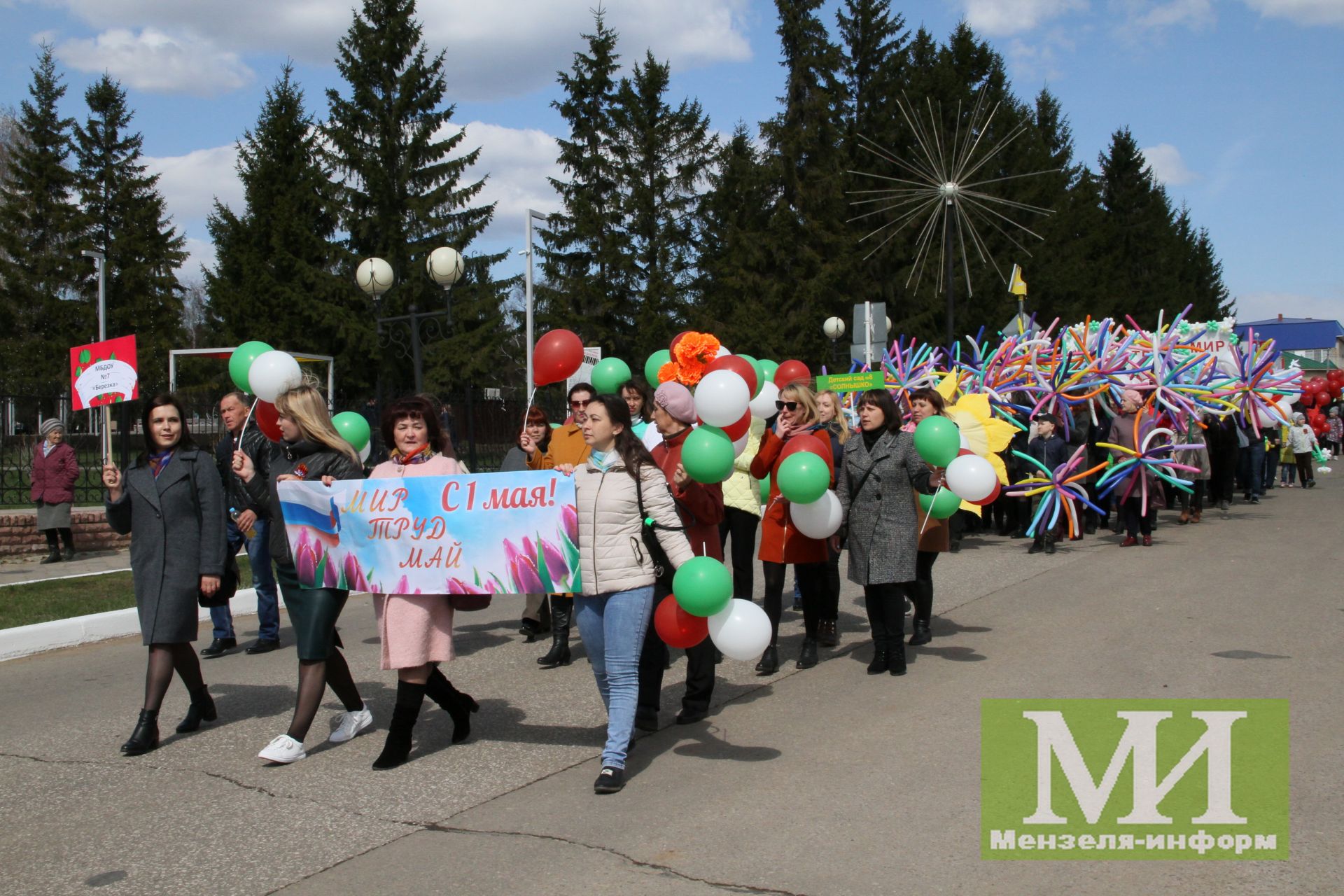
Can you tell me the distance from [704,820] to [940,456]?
115 inches

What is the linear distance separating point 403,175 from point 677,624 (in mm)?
30095

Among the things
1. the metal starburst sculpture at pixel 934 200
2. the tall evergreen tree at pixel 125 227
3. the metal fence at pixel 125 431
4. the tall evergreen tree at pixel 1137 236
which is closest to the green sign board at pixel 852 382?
the metal fence at pixel 125 431

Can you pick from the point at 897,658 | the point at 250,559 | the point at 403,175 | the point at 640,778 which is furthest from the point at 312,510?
the point at 403,175

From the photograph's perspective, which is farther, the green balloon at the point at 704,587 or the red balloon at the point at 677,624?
the red balloon at the point at 677,624

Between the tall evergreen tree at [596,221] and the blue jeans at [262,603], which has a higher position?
the tall evergreen tree at [596,221]

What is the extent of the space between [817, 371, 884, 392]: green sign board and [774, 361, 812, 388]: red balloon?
14.9ft

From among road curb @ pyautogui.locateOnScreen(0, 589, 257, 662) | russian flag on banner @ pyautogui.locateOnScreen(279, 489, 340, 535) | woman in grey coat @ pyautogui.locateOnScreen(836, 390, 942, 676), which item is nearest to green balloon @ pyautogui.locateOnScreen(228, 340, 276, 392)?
russian flag on banner @ pyautogui.locateOnScreen(279, 489, 340, 535)

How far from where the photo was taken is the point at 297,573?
5.40m

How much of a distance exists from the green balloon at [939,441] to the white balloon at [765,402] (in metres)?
1.05

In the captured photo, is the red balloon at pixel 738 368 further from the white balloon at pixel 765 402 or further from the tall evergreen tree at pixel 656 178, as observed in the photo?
the tall evergreen tree at pixel 656 178

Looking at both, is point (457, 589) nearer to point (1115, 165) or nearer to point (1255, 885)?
point (1255, 885)

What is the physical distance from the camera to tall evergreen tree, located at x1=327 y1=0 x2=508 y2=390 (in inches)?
1264

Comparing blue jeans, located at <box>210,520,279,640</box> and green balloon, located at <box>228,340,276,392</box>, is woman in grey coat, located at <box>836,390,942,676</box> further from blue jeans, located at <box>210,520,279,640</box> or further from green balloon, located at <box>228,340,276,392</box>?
blue jeans, located at <box>210,520,279,640</box>

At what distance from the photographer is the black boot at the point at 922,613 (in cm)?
760
